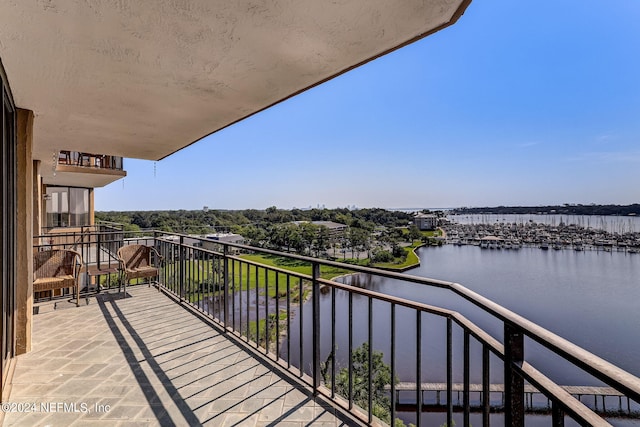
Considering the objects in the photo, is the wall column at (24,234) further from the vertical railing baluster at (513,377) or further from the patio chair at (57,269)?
the vertical railing baluster at (513,377)

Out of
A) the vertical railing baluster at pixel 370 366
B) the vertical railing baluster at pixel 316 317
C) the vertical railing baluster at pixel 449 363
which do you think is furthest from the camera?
the vertical railing baluster at pixel 316 317

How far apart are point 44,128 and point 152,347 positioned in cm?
292

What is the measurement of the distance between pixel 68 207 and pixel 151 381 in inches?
561

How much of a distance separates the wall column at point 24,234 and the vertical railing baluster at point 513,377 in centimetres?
384

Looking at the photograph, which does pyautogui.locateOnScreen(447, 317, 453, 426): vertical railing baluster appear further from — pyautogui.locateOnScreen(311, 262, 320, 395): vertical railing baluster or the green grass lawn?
pyautogui.locateOnScreen(311, 262, 320, 395): vertical railing baluster

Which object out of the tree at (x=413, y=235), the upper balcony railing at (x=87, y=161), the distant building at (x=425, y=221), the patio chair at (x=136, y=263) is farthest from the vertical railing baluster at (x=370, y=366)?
the distant building at (x=425, y=221)

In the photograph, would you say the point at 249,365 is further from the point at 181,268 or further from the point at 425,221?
the point at 425,221

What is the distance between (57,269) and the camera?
4062mm

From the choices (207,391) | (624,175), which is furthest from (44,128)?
(624,175)

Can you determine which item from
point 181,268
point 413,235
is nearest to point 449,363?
point 181,268

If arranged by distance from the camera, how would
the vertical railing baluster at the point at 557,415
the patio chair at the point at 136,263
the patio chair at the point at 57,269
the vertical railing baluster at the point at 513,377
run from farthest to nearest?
the patio chair at the point at 136,263
the patio chair at the point at 57,269
the vertical railing baluster at the point at 513,377
the vertical railing baluster at the point at 557,415

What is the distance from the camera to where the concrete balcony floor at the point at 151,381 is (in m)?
1.94

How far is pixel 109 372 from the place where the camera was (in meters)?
2.47

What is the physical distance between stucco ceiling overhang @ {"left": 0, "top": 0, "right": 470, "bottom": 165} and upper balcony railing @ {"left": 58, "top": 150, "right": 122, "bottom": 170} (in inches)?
271
